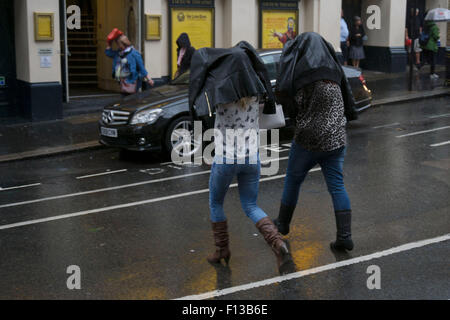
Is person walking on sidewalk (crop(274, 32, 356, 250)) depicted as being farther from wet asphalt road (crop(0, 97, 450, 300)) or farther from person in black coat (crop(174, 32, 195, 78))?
person in black coat (crop(174, 32, 195, 78))

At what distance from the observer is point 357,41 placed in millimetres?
21094

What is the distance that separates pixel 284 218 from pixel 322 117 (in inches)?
44.3

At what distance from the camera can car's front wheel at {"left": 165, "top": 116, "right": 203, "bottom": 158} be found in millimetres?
10898

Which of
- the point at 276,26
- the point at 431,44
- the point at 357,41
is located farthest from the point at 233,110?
the point at 357,41

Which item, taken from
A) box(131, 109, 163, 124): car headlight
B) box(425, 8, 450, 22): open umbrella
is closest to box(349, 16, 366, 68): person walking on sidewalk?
box(425, 8, 450, 22): open umbrella

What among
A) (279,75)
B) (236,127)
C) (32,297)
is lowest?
(32,297)

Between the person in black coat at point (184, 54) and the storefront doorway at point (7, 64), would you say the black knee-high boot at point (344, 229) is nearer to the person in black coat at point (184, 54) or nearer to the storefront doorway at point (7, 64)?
the person in black coat at point (184, 54)

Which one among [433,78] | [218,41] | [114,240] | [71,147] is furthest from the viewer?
[433,78]

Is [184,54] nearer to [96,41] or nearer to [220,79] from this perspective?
[96,41]

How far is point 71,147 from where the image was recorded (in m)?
12.1

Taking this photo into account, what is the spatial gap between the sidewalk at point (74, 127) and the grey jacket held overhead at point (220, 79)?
6.55 meters

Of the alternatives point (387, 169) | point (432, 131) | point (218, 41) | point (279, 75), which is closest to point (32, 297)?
point (279, 75)

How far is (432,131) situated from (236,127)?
24.9ft
